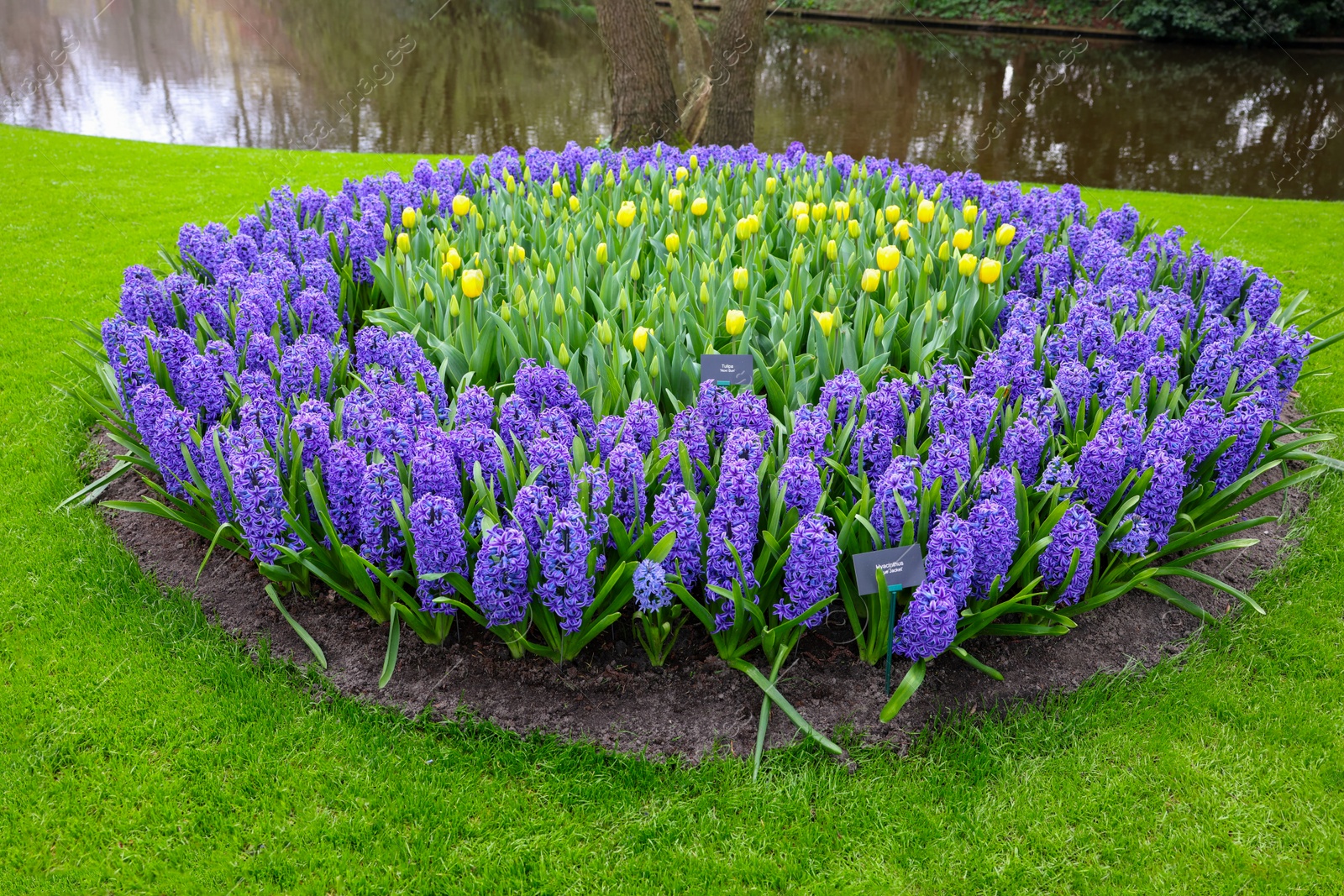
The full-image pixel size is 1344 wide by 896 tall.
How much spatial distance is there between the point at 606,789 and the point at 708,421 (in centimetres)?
121

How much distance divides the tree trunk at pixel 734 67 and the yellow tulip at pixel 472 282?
5773mm

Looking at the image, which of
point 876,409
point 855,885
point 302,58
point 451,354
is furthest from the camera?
point 302,58

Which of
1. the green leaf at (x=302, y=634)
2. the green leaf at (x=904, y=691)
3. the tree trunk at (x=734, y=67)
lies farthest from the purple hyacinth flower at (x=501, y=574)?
the tree trunk at (x=734, y=67)

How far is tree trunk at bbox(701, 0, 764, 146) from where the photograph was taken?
333 inches

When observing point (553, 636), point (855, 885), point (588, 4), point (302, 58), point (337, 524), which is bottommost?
point (855, 885)

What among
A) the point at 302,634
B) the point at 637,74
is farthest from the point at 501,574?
the point at 637,74

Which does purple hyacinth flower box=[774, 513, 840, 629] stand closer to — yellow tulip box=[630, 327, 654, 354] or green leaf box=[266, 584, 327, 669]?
yellow tulip box=[630, 327, 654, 354]

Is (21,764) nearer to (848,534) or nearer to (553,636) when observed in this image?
(553,636)

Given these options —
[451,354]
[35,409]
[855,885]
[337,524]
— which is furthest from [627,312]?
[35,409]

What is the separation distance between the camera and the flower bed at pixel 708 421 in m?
2.46

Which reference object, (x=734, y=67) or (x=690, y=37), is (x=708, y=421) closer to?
(x=734, y=67)

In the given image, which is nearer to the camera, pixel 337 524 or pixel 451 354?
pixel 337 524

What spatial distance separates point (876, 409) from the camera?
2891mm

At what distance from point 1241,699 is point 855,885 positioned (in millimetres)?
1404
